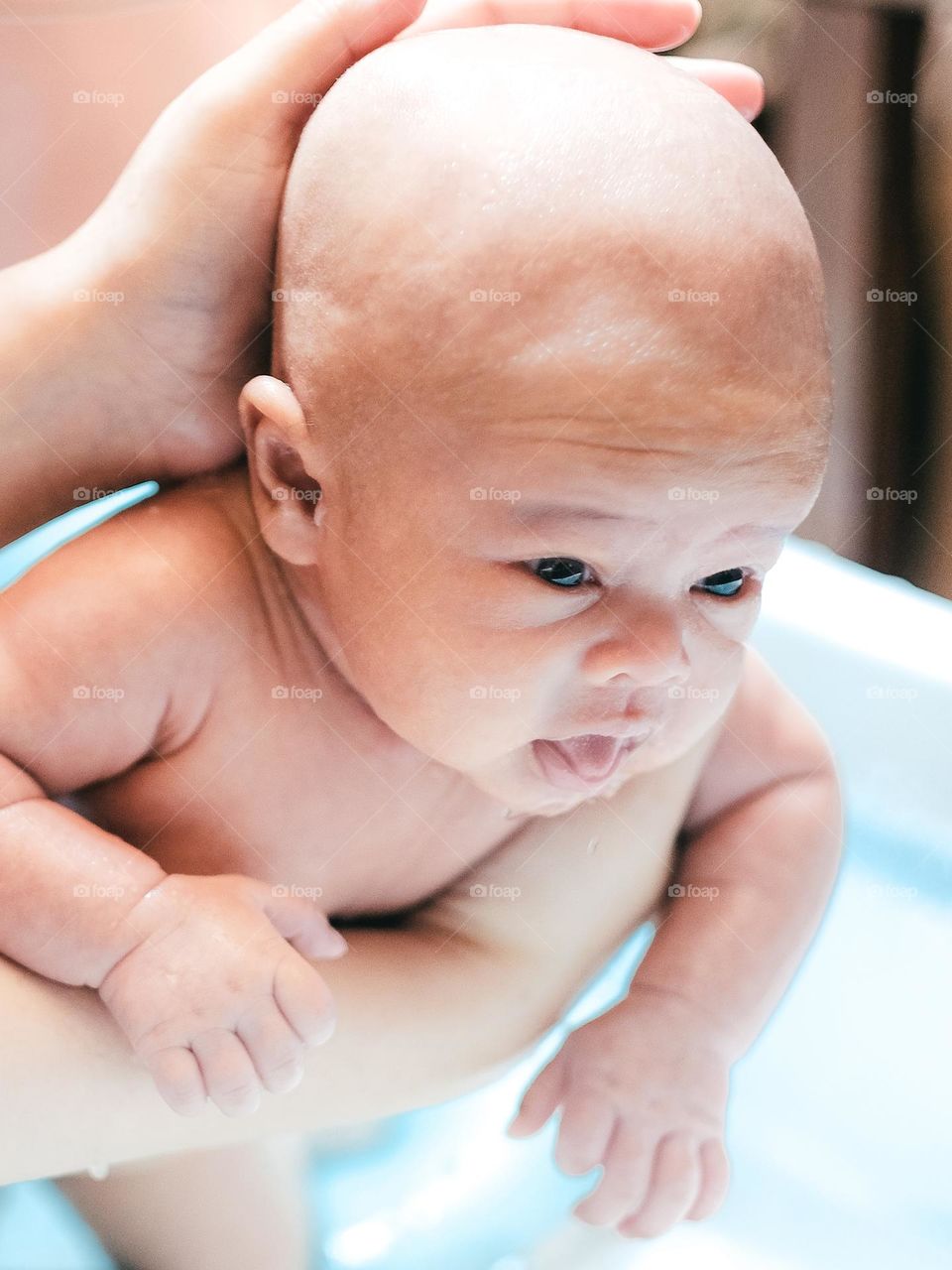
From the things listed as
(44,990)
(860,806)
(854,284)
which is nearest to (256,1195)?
(44,990)

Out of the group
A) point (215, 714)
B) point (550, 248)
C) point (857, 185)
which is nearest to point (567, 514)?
point (550, 248)

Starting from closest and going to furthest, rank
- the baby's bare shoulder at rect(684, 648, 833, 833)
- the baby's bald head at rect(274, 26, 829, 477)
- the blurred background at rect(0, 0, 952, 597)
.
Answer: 1. the baby's bald head at rect(274, 26, 829, 477)
2. the baby's bare shoulder at rect(684, 648, 833, 833)
3. the blurred background at rect(0, 0, 952, 597)

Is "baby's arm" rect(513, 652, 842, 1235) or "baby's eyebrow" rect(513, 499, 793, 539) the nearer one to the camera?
"baby's eyebrow" rect(513, 499, 793, 539)

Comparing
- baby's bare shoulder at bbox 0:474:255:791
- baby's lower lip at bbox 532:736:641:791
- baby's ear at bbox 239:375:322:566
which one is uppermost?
baby's ear at bbox 239:375:322:566

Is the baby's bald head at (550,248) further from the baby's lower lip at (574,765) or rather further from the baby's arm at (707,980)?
the baby's arm at (707,980)

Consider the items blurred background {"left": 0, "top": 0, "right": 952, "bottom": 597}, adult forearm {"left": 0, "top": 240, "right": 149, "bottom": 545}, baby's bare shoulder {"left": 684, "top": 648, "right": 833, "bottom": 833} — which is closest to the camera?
adult forearm {"left": 0, "top": 240, "right": 149, "bottom": 545}

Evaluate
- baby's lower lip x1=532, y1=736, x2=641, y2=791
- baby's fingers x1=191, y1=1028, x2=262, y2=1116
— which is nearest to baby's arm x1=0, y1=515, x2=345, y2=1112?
baby's fingers x1=191, y1=1028, x2=262, y2=1116

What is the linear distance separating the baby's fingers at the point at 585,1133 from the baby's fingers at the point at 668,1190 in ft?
0.10

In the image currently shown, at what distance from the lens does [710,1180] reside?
734 mm

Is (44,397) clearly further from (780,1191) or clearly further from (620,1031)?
(780,1191)

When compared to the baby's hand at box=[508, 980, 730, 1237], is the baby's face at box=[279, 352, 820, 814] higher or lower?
higher

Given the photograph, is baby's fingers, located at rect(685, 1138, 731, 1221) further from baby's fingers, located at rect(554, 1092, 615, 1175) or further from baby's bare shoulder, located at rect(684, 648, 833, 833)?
baby's bare shoulder, located at rect(684, 648, 833, 833)

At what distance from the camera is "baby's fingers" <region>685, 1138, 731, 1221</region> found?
731 millimetres

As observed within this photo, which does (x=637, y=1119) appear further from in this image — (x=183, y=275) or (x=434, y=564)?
(x=183, y=275)
